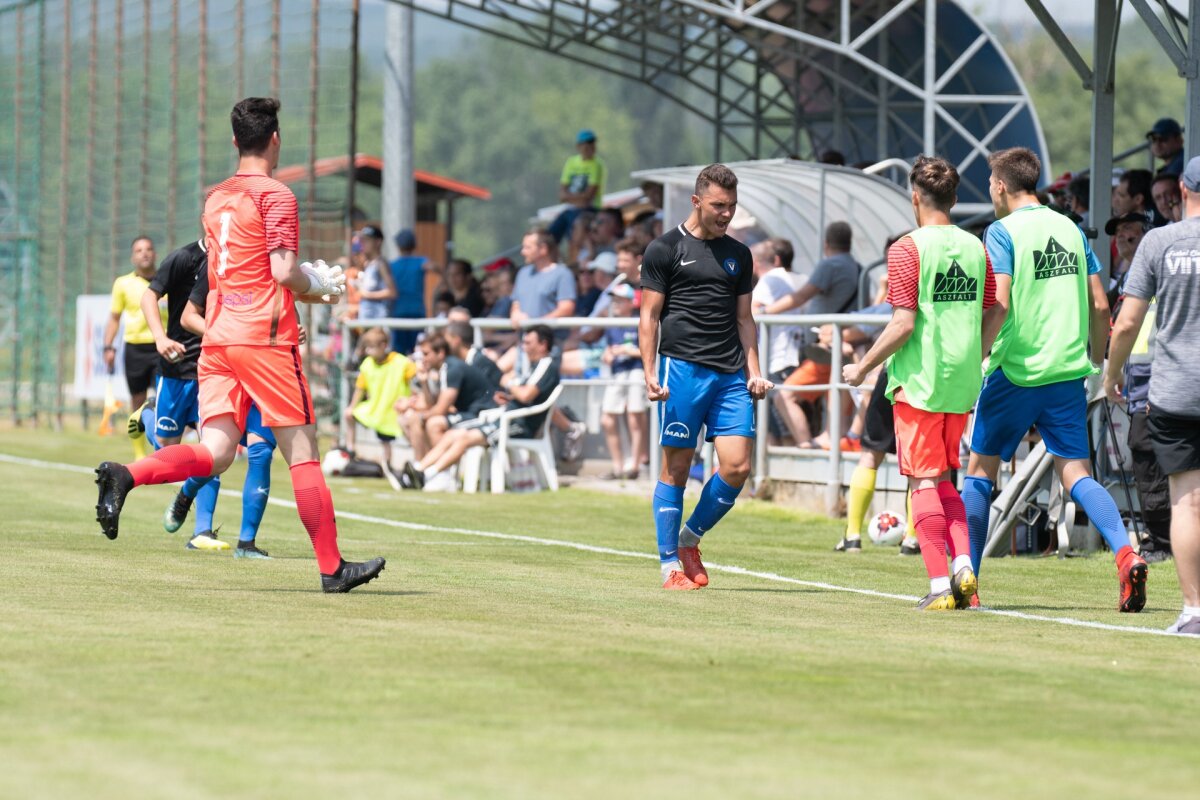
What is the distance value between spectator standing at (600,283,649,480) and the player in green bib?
889cm

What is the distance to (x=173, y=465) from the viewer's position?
29.3 ft

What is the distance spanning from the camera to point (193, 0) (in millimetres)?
29141

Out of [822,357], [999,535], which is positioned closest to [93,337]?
[822,357]

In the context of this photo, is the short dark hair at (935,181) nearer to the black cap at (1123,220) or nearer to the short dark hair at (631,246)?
the black cap at (1123,220)

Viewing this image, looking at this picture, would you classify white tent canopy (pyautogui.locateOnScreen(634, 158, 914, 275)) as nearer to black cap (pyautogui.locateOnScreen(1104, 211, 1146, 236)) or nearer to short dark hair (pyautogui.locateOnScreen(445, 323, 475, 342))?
short dark hair (pyautogui.locateOnScreen(445, 323, 475, 342))

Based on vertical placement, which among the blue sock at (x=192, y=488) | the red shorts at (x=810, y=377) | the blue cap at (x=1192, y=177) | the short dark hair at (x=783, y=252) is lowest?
the blue sock at (x=192, y=488)

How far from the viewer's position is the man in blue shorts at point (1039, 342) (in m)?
9.27

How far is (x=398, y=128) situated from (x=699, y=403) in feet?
47.8

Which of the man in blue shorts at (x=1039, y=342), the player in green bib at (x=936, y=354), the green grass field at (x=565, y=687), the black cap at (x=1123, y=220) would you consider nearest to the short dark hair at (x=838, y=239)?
the black cap at (x=1123, y=220)

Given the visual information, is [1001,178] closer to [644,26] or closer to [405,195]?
[405,195]

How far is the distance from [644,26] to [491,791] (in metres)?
23.7

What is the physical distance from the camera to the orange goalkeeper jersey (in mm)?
8750

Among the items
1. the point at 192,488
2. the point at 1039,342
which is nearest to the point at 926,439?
the point at 1039,342

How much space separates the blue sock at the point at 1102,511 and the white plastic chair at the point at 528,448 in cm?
973
